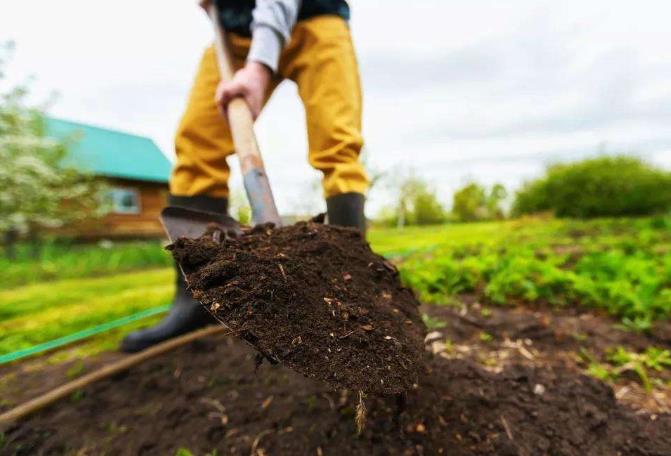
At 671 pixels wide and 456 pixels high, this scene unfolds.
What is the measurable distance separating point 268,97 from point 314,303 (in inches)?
61.3

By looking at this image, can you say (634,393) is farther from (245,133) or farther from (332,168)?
(245,133)

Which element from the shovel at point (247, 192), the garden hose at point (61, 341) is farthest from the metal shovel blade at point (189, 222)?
the garden hose at point (61, 341)

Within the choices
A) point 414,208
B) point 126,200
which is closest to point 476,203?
point 414,208

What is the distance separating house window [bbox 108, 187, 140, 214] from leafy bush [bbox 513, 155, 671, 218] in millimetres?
13916

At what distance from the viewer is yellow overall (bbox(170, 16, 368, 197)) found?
176 cm

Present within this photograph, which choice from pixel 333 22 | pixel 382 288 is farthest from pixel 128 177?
pixel 382 288

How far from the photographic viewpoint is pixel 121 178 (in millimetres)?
13148

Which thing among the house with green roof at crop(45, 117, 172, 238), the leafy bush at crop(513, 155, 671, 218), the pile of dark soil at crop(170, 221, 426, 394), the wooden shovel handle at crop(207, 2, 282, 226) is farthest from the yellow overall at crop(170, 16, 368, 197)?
the house with green roof at crop(45, 117, 172, 238)

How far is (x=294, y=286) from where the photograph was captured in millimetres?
967

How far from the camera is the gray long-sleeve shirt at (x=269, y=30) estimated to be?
163cm

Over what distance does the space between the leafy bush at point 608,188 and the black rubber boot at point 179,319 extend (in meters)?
10.5

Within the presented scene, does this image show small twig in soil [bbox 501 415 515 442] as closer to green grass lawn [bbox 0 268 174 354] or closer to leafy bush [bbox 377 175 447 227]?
green grass lawn [bbox 0 268 174 354]

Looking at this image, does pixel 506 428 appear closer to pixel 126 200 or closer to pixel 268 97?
pixel 268 97

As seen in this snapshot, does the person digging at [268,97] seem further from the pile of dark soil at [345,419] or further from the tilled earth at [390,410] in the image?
the pile of dark soil at [345,419]
